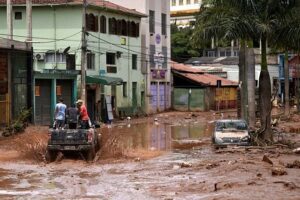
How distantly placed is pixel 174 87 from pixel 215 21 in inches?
1407

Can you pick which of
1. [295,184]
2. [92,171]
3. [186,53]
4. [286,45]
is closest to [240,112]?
[286,45]

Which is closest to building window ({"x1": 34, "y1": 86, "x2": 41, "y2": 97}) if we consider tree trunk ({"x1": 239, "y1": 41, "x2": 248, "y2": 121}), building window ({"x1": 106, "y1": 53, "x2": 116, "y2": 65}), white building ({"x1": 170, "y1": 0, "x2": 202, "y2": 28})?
building window ({"x1": 106, "y1": 53, "x2": 116, "y2": 65})

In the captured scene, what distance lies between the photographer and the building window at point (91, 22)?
48062 millimetres

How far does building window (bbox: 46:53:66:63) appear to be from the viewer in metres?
47.5

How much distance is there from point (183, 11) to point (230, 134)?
87.0m

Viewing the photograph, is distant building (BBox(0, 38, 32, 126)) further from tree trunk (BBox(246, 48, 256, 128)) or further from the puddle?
tree trunk (BBox(246, 48, 256, 128))

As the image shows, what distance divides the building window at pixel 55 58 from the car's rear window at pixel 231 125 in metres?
22.4

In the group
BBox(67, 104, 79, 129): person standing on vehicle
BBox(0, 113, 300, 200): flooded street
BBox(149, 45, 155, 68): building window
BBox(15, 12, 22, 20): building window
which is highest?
BBox(15, 12, 22, 20): building window

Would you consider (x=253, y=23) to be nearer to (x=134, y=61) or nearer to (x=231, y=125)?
(x=231, y=125)

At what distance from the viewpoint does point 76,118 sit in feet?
73.3

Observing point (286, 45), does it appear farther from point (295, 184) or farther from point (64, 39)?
point (64, 39)

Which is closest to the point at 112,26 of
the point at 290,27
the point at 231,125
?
the point at 290,27

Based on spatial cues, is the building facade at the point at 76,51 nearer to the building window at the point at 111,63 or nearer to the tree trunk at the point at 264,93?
the building window at the point at 111,63

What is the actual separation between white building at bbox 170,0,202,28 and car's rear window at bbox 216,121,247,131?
245 feet
